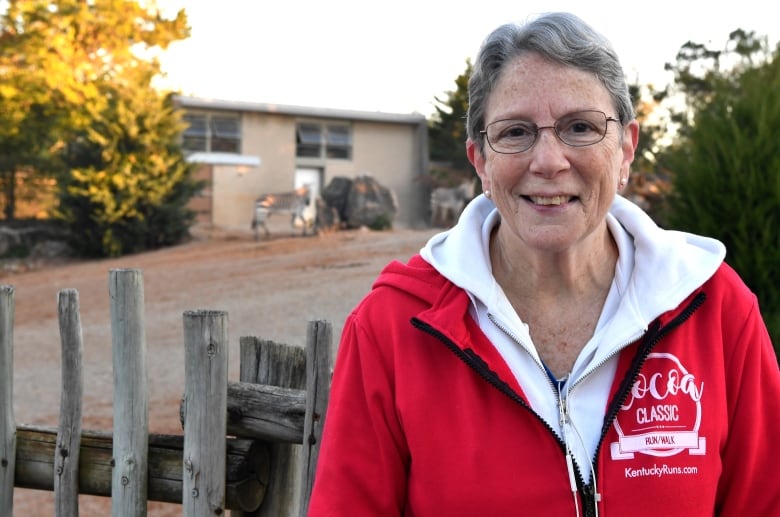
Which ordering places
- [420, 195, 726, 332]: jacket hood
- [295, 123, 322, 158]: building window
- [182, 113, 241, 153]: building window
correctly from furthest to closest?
1. [295, 123, 322, 158]: building window
2. [182, 113, 241, 153]: building window
3. [420, 195, 726, 332]: jacket hood

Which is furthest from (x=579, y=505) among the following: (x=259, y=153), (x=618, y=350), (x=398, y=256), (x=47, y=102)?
(x=259, y=153)

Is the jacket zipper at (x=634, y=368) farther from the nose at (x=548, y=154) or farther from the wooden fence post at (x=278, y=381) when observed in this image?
the wooden fence post at (x=278, y=381)

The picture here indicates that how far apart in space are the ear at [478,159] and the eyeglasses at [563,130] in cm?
12

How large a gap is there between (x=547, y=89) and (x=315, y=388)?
1196mm

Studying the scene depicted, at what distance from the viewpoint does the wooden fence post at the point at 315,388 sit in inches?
107

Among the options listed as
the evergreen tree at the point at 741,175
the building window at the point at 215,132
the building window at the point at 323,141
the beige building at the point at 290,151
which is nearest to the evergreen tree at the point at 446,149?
the beige building at the point at 290,151

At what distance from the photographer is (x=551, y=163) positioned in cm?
198

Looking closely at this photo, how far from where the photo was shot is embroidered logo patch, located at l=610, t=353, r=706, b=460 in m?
1.94

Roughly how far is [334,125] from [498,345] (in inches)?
1091

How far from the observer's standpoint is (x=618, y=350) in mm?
1999

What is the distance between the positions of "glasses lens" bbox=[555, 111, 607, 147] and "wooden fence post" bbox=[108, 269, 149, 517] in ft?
5.22

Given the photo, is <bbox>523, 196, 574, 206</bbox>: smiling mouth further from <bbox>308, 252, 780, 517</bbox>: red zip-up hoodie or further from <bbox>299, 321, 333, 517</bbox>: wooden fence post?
<bbox>299, 321, 333, 517</bbox>: wooden fence post

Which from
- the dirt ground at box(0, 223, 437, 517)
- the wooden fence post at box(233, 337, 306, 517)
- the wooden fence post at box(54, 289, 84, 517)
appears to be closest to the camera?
the wooden fence post at box(233, 337, 306, 517)

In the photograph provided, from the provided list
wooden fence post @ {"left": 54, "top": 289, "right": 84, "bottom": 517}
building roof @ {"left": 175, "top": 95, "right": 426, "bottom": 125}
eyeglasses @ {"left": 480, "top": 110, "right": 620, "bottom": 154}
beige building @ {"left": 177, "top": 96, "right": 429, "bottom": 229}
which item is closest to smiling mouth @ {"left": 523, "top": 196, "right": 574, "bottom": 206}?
eyeglasses @ {"left": 480, "top": 110, "right": 620, "bottom": 154}
